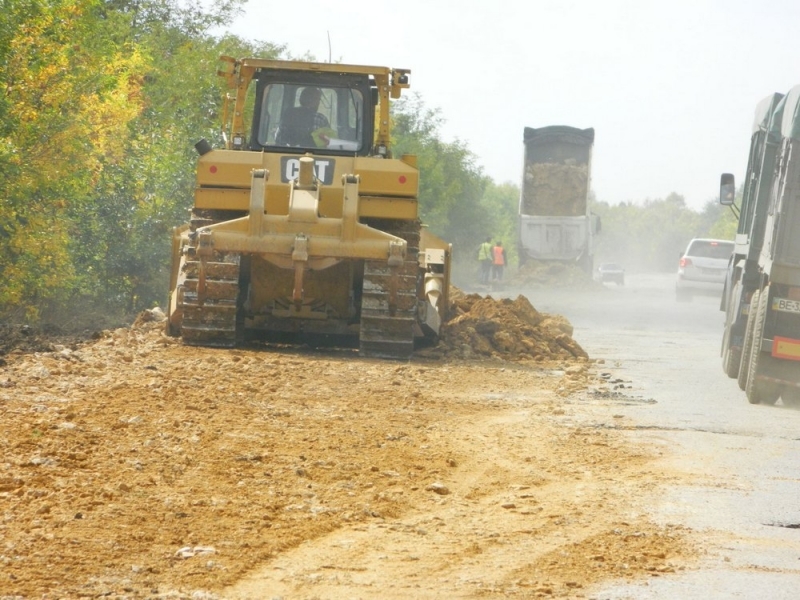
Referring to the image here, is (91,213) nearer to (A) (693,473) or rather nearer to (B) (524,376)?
(B) (524,376)

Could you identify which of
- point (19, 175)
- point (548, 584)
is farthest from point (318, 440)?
point (19, 175)

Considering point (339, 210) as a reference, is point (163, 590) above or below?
below

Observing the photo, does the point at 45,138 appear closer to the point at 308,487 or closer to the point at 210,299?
the point at 210,299

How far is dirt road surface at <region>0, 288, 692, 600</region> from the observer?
5.36 metres

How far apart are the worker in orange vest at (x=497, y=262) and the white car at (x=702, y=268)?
451 inches

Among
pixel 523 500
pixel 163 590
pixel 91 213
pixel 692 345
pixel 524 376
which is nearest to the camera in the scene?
pixel 163 590

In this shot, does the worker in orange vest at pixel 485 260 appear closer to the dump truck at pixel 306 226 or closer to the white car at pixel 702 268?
the white car at pixel 702 268

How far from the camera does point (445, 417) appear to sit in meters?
10.5

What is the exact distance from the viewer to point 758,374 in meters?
12.7

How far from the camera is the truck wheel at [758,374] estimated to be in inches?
501

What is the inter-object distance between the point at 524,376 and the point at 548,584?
877 cm

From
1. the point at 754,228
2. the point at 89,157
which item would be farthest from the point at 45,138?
the point at 754,228

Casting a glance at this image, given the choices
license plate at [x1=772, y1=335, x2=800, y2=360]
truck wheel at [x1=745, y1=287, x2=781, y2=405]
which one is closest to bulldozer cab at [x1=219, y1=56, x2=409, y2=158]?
truck wheel at [x1=745, y1=287, x2=781, y2=405]

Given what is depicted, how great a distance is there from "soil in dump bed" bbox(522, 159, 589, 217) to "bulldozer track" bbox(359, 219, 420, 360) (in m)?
29.2
